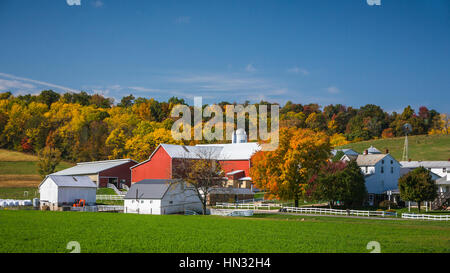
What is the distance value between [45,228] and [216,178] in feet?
95.8

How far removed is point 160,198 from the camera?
52344mm

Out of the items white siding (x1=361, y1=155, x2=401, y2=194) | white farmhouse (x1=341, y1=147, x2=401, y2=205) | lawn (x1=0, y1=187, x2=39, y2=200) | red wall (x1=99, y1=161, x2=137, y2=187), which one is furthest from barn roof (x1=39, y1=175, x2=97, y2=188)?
white siding (x1=361, y1=155, x2=401, y2=194)

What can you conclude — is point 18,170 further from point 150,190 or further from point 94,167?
point 150,190

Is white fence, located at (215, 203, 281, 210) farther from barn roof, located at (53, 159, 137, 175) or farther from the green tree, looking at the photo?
barn roof, located at (53, 159, 137, 175)

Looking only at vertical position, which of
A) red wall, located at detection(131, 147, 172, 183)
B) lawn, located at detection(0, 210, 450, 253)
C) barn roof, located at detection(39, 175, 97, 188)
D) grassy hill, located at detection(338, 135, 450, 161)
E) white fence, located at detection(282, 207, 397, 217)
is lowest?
white fence, located at detection(282, 207, 397, 217)

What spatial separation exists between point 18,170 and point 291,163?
59.5m

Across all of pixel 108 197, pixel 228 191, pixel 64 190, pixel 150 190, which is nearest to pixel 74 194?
pixel 64 190

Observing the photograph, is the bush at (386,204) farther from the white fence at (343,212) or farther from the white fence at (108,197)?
the white fence at (108,197)

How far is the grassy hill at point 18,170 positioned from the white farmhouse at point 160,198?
76.4ft

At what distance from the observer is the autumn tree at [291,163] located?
2104 inches

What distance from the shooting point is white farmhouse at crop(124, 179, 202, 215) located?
5284 centimetres

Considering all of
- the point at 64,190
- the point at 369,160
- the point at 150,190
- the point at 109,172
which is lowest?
the point at 64,190

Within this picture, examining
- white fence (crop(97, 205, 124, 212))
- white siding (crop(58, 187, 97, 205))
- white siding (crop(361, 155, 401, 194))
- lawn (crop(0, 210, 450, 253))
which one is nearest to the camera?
lawn (crop(0, 210, 450, 253))

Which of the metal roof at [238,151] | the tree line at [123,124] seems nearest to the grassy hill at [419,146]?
the tree line at [123,124]
